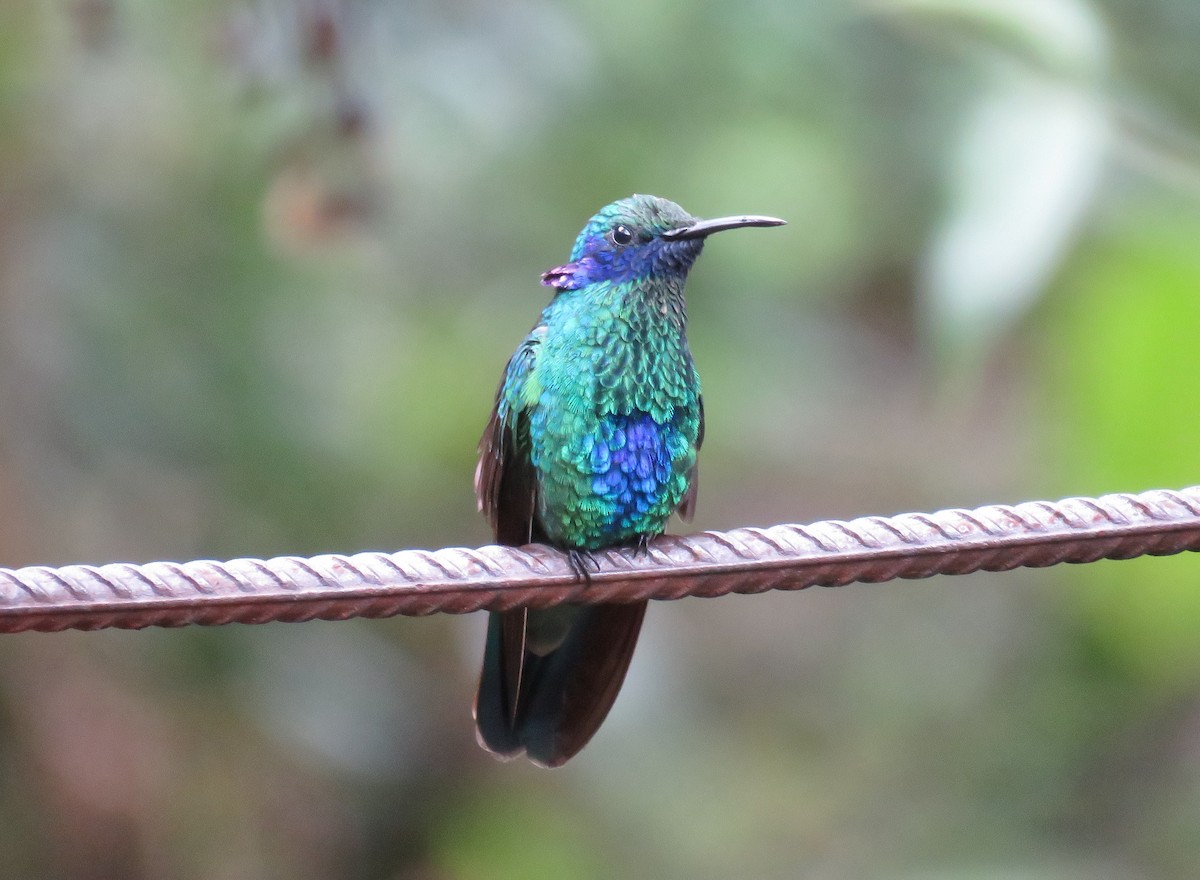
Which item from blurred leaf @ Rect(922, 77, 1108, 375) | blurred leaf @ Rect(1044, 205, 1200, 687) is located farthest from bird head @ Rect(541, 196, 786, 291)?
blurred leaf @ Rect(1044, 205, 1200, 687)

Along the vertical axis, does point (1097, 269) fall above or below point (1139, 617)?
above

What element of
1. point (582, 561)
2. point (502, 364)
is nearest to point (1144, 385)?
point (582, 561)

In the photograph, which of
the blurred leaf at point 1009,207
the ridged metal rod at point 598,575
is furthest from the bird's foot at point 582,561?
the blurred leaf at point 1009,207

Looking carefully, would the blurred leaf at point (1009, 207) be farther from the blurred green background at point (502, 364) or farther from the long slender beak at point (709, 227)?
the long slender beak at point (709, 227)

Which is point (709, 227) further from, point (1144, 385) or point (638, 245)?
point (1144, 385)

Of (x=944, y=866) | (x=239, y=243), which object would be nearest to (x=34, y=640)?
(x=239, y=243)

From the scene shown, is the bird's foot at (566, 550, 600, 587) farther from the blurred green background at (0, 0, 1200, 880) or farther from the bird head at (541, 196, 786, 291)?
the blurred green background at (0, 0, 1200, 880)

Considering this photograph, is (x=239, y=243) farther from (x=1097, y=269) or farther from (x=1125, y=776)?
(x=1125, y=776)
